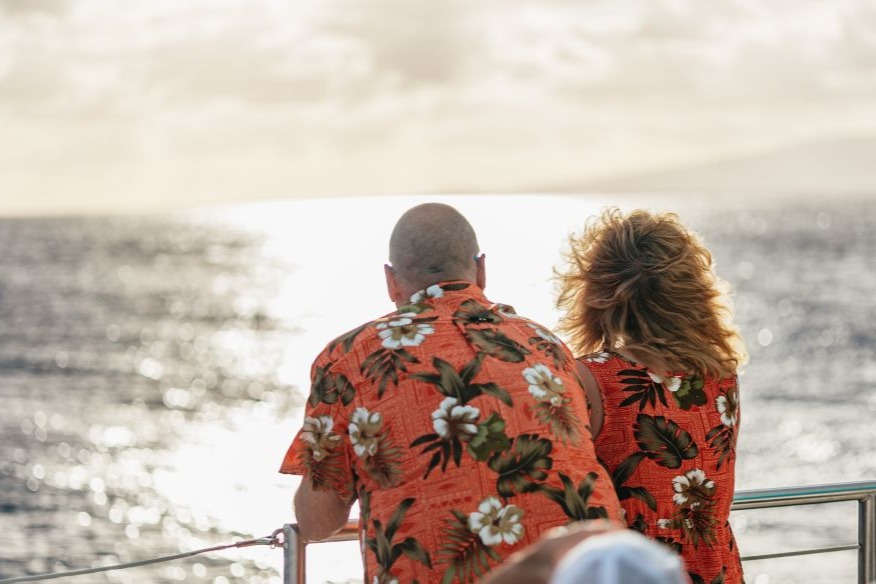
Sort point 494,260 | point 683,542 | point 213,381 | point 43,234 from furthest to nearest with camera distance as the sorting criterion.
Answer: point 43,234, point 494,260, point 213,381, point 683,542

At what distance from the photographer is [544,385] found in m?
2.53

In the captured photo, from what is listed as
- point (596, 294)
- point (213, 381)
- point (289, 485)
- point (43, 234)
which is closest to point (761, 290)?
point (213, 381)

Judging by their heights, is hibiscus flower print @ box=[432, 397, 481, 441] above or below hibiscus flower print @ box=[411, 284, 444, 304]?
below

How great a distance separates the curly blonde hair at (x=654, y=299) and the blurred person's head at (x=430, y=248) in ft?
1.57

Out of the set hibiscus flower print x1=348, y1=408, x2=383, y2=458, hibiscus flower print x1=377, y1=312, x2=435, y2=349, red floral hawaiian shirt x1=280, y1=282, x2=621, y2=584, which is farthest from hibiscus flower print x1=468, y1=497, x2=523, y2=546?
hibiscus flower print x1=377, y1=312, x2=435, y2=349

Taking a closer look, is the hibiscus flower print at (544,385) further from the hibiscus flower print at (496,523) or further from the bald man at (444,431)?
the hibiscus flower print at (496,523)

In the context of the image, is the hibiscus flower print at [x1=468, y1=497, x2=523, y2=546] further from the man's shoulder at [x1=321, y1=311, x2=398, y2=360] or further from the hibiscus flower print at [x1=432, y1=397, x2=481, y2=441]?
the man's shoulder at [x1=321, y1=311, x2=398, y2=360]

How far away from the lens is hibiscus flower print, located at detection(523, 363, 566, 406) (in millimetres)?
2508

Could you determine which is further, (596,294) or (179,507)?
(179,507)

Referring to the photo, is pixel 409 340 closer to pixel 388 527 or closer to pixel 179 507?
pixel 388 527

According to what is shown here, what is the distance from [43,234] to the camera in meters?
159

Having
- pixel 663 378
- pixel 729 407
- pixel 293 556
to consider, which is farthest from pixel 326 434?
pixel 729 407

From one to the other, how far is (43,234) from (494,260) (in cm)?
9262

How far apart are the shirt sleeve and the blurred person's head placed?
260 millimetres
